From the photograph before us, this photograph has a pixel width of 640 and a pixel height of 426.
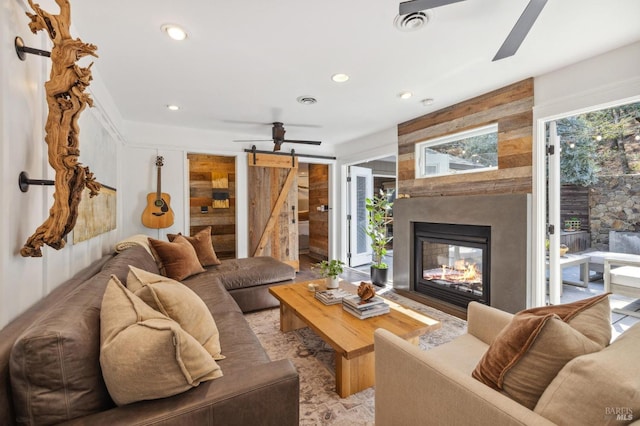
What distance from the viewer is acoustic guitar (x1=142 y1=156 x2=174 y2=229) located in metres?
3.94

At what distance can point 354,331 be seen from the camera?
1.78 m

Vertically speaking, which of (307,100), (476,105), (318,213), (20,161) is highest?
(307,100)

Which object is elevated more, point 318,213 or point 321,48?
point 321,48

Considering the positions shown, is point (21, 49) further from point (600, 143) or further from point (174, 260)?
point (600, 143)

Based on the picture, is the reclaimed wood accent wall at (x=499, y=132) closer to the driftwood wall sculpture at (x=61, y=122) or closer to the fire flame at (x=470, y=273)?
the fire flame at (x=470, y=273)

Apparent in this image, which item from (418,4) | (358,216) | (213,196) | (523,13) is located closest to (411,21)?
(418,4)

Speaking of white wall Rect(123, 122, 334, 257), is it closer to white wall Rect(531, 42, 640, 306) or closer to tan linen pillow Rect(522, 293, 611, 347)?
white wall Rect(531, 42, 640, 306)

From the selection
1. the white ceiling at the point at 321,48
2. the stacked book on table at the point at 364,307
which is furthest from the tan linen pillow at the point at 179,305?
the white ceiling at the point at 321,48

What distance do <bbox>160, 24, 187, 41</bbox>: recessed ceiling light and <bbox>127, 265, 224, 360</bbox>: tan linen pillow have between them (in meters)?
1.58

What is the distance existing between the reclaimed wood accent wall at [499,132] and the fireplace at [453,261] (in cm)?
46

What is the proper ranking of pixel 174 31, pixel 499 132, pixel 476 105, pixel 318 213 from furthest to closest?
pixel 318 213 → pixel 476 105 → pixel 499 132 → pixel 174 31

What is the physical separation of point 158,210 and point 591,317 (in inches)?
177

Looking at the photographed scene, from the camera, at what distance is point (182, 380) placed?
940mm

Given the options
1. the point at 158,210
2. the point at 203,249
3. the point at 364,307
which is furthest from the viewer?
the point at 158,210
